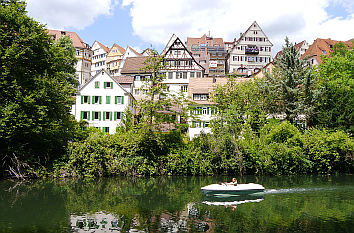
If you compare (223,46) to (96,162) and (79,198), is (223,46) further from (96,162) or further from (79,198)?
(79,198)

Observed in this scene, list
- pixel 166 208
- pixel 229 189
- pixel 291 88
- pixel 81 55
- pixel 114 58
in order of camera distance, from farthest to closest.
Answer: pixel 114 58 → pixel 81 55 → pixel 291 88 → pixel 229 189 → pixel 166 208

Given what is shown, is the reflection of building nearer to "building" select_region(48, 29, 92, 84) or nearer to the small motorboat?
the small motorboat

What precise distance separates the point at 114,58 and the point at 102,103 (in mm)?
53806

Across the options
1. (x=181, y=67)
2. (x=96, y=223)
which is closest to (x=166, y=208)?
(x=96, y=223)

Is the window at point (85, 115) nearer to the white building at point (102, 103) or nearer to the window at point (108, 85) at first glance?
the white building at point (102, 103)

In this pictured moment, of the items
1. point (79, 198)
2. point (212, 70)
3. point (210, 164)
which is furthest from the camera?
point (212, 70)

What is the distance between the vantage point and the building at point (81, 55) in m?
100.0

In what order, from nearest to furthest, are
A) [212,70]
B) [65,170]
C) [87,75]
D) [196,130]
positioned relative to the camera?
[65,170]
[196,130]
[212,70]
[87,75]

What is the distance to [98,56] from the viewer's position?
109250mm

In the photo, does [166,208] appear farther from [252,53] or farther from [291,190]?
[252,53]

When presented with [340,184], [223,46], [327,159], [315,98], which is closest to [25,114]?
[340,184]

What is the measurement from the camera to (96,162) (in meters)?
32.4

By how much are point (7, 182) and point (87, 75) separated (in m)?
78.0

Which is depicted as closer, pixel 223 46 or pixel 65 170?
pixel 65 170
